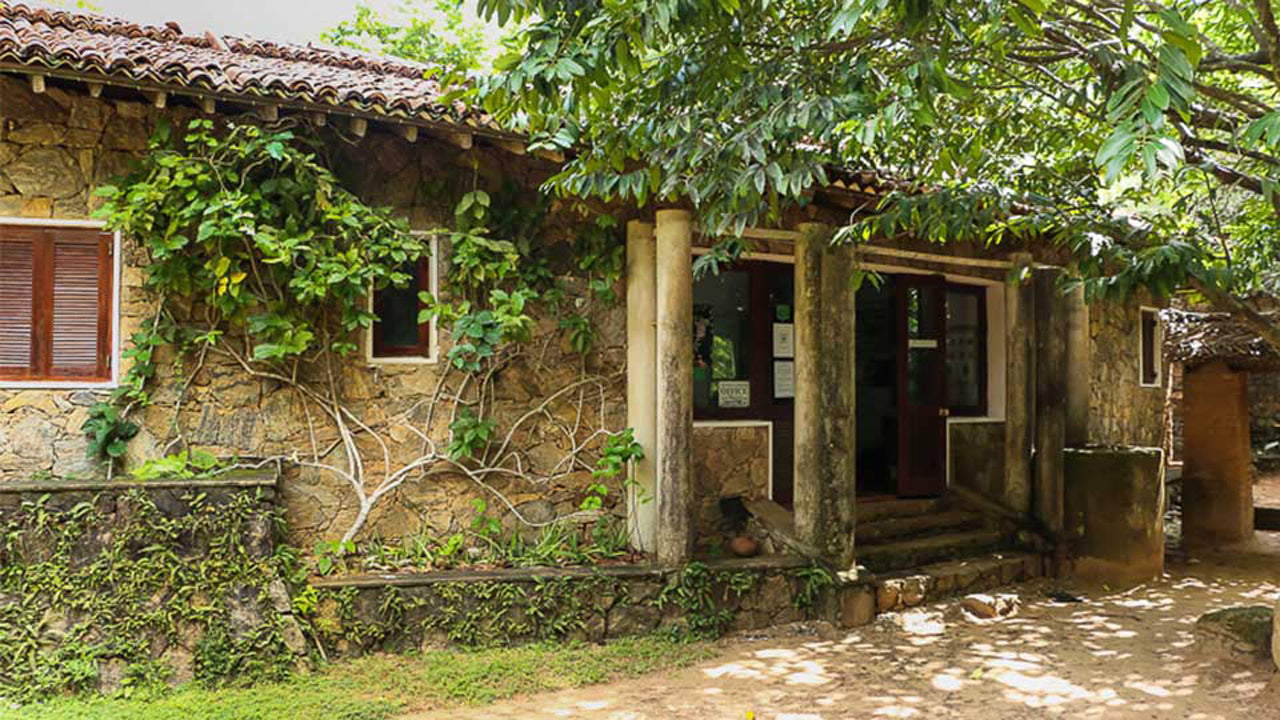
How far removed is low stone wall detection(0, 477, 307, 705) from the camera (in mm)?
4344

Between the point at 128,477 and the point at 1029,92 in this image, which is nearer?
the point at 128,477

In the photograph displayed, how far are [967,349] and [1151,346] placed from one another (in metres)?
3.02

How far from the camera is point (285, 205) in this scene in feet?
16.8

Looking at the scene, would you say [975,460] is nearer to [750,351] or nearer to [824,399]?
[750,351]

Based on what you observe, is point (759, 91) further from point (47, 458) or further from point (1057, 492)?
point (1057, 492)

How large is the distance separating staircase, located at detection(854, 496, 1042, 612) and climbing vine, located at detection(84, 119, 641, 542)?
7.42ft

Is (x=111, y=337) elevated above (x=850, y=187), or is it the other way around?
(x=850, y=187)

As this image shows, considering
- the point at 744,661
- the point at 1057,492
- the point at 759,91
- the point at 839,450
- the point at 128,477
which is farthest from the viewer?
the point at 1057,492

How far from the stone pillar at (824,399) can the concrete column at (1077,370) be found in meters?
3.08

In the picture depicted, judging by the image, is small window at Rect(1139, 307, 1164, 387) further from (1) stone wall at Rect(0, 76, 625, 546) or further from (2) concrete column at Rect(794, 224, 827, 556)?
(1) stone wall at Rect(0, 76, 625, 546)

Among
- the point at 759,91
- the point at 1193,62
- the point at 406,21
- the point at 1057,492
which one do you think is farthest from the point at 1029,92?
the point at 406,21

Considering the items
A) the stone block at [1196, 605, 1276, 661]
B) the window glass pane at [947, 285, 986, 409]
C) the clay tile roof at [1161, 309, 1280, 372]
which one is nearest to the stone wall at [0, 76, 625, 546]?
the stone block at [1196, 605, 1276, 661]

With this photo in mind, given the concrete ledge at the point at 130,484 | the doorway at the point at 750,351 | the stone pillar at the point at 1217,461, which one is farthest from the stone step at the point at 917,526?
the concrete ledge at the point at 130,484

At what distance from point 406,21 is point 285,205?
13.8m
